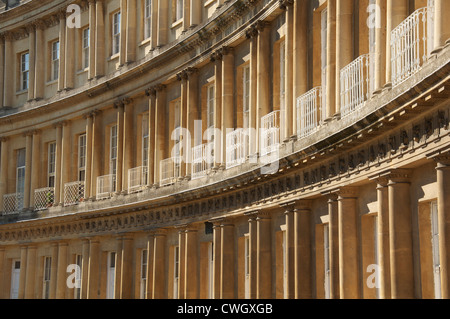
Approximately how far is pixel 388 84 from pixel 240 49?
1099 cm

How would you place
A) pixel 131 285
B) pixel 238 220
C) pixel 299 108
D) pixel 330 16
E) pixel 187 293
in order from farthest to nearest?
pixel 131 285 < pixel 187 293 < pixel 238 220 < pixel 299 108 < pixel 330 16

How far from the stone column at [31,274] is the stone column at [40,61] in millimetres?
6931

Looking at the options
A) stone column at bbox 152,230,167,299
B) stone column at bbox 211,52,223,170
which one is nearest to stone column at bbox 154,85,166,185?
stone column at bbox 152,230,167,299

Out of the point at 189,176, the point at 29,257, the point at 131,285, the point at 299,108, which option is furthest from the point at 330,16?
the point at 29,257

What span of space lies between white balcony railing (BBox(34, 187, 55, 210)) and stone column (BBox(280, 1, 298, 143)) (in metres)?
18.2

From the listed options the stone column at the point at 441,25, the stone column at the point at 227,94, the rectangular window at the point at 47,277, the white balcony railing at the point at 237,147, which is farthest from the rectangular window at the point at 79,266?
the stone column at the point at 441,25

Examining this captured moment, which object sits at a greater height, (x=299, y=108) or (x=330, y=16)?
(x=330, y=16)

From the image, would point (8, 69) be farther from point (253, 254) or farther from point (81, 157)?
point (253, 254)

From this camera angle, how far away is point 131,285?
34.9 meters

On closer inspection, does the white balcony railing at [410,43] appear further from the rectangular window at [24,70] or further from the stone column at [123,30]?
the rectangular window at [24,70]

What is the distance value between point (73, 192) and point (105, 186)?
2610 millimetres

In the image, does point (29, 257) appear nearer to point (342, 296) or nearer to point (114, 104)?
point (114, 104)

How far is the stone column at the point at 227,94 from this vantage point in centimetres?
2881

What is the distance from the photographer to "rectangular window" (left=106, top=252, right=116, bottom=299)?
3644cm
